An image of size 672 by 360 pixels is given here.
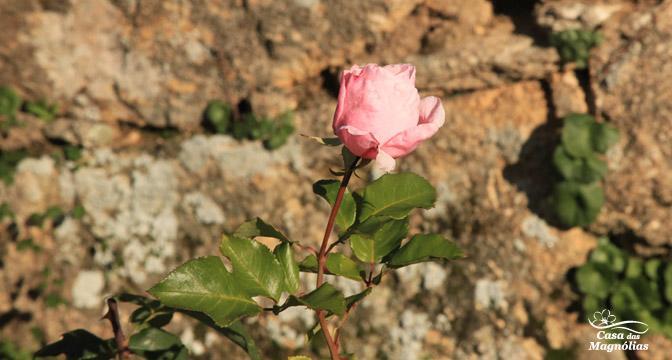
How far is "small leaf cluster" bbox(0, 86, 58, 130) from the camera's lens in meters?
2.69

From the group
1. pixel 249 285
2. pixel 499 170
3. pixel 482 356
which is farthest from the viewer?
pixel 499 170

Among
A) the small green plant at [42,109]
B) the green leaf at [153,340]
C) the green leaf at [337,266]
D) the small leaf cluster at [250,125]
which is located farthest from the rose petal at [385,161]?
the small green plant at [42,109]

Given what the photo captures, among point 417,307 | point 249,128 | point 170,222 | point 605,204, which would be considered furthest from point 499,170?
point 170,222

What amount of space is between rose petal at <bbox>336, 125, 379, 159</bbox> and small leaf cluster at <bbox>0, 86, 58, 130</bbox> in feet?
7.12

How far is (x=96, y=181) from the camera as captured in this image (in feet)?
8.74

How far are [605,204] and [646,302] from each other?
37 cm

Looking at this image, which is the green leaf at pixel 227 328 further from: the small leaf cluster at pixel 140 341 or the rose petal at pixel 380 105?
Result: the rose petal at pixel 380 105

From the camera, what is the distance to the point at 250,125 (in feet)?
8.77

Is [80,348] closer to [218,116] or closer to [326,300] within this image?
[326,300]

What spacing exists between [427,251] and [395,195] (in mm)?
106

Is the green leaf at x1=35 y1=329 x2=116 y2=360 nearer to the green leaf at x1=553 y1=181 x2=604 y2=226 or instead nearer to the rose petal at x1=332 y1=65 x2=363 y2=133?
the rose petal at x1=332 y1=65 x2=363 y2=133

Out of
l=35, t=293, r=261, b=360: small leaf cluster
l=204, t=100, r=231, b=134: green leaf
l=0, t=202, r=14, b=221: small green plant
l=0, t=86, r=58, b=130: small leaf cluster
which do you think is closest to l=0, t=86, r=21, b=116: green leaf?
l=0, t=86, r=58, b=130: small leaf cluster

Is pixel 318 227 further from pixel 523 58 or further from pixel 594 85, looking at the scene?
pixel 594 85

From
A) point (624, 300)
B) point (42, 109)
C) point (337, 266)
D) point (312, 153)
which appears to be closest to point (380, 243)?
point (337, 266)
